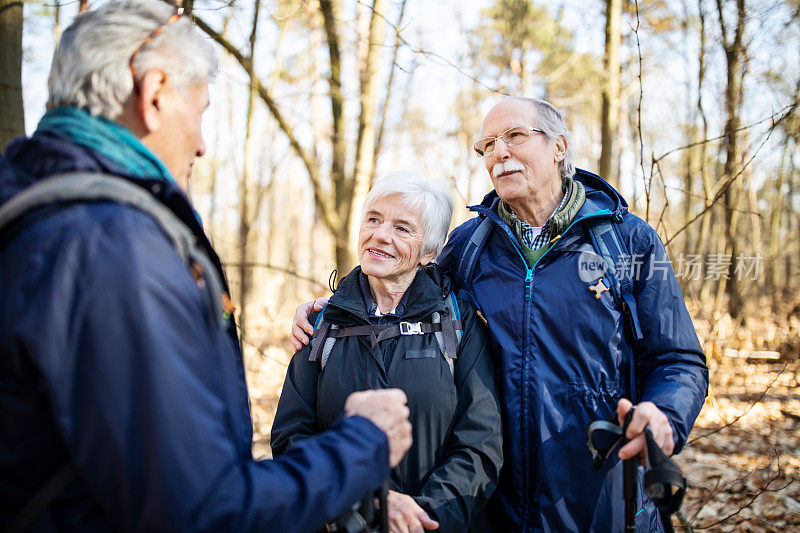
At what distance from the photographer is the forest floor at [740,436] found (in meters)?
3.98

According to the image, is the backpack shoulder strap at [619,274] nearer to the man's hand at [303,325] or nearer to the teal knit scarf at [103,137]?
the man's hand at [303,325]

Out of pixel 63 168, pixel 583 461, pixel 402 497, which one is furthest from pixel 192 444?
pixel 583 461

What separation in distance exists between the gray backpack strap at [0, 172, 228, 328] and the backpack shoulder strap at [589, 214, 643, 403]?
5.44ft

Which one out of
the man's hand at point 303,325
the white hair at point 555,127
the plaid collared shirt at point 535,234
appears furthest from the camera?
the white hair at point 555,127

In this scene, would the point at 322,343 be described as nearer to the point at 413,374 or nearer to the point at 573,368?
the point at 413,374

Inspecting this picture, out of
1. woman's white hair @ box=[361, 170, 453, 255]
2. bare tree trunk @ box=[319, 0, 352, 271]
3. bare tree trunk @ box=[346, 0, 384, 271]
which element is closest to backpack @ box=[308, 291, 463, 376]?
woman's white hair @ box=[361, 170, 453, 255]

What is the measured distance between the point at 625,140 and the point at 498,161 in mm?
17650

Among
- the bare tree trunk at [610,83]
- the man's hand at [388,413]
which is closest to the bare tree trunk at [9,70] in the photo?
the man's hand at [388,413]

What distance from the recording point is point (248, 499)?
1105 millimetres

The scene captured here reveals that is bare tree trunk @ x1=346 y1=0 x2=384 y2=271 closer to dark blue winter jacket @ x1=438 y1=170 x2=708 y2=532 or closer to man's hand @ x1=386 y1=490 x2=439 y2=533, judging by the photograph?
dark blue winter jacket @ x1=438 y1=170 x2=708 y2=532

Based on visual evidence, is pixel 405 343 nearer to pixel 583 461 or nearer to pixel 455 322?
pixel 455 322

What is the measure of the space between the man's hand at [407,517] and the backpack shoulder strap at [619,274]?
1011 millimetres

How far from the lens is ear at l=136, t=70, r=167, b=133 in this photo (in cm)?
127

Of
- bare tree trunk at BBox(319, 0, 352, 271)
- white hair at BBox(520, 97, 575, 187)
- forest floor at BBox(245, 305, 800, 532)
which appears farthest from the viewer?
bare tree trunk at BBox(319, 0, 352, 271)
